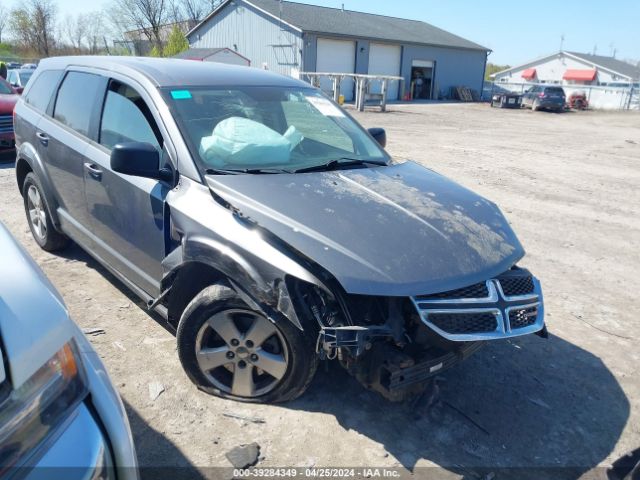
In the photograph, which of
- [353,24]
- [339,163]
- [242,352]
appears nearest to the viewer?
[242,352]

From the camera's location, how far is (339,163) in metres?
3.65

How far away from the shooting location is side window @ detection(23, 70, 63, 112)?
186 inches

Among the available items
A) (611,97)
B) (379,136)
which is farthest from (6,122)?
(611,97)

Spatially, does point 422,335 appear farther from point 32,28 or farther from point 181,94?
point 32,28

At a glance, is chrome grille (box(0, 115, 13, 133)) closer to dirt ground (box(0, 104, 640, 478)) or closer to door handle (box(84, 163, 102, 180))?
dirt ground (box(0, 104, 640, 478))

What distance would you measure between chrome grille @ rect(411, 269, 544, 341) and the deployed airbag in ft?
4.80

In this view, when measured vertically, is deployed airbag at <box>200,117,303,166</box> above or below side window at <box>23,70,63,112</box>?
below

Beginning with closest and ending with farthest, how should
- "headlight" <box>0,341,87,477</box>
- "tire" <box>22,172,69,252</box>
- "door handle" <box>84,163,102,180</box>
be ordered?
"headlight" <box>0,341,87,477</box>, "door handle" <box>84,163,102,180</box>, "tire" <box>22,172,69,252</box>

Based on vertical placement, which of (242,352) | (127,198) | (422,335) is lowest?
(242,352)

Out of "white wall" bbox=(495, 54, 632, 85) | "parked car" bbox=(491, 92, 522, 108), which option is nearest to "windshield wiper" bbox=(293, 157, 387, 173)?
"parked car" bbox=(491, 92, 522, 108)

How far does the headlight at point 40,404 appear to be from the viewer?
1.37 m

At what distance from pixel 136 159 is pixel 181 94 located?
649mm

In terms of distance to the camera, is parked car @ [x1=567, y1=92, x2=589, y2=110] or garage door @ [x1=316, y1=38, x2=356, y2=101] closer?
garage door @ [x1=316, y1=38, x2=356, y2=101]

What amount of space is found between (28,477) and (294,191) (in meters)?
1.99
